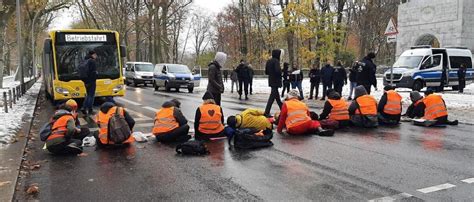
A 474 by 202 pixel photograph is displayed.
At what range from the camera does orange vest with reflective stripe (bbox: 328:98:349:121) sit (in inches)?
400

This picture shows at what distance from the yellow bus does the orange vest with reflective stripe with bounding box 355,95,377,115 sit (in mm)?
9318

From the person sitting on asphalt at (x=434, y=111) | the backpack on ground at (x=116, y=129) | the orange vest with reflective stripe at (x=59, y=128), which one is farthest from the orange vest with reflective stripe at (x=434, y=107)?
the orange vest with reflective stripe at (x=59, y=128)

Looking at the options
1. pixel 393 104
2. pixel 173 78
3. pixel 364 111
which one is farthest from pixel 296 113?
pixel 173 78

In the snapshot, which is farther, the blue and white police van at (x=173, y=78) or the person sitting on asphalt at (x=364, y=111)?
the blue and white police van at (x=173, y=78)

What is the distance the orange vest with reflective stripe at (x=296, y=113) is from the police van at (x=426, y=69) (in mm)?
15091

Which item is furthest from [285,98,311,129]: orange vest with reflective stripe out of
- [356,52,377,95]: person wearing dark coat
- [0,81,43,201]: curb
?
[356,52,377,95]: person wearing dark coat

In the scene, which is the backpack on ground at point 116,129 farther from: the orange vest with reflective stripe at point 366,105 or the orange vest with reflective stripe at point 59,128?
the orange vest with reflective stripe at point 366,105

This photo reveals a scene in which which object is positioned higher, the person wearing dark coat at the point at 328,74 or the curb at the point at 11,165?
the person wearing dark coat at the point at 328,74

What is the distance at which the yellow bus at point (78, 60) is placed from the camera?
1517cm

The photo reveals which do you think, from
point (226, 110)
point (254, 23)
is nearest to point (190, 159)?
point (226, 110)

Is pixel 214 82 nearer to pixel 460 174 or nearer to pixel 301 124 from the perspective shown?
pixel 301 124

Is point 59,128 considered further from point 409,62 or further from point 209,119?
point 409,62

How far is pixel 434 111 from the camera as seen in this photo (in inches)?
433

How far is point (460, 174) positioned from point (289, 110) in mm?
3864
